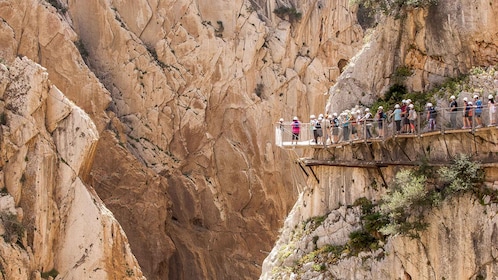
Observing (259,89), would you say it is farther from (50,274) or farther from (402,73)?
(402,73)

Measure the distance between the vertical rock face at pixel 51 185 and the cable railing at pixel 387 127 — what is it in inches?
375

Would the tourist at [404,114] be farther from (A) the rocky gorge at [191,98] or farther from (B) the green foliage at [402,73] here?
(A) the rocky gorge at [191,98]

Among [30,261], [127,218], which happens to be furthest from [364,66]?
[127,218]

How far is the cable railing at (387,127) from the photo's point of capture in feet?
78.1

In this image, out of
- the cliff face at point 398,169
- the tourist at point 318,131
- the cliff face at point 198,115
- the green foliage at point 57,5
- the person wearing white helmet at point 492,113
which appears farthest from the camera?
the cliff face at point 198,115

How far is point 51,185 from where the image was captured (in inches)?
1320

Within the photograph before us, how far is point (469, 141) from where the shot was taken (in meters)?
24.3

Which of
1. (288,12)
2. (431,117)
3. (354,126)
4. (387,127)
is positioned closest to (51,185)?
(354,126)

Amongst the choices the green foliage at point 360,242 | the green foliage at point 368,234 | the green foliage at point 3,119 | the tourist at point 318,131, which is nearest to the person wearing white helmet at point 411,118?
the green foliage at point 368,234

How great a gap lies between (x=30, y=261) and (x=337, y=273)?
13.6 meters

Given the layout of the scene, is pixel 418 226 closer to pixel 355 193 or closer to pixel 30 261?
pixel 355 193

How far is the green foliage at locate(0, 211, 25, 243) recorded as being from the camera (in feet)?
102

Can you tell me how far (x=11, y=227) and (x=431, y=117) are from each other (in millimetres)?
17566

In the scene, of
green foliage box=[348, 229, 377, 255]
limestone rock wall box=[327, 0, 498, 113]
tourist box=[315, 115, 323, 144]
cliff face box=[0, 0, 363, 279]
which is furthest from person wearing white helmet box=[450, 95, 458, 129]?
cliff face box=[0, 0, 363, 279]
